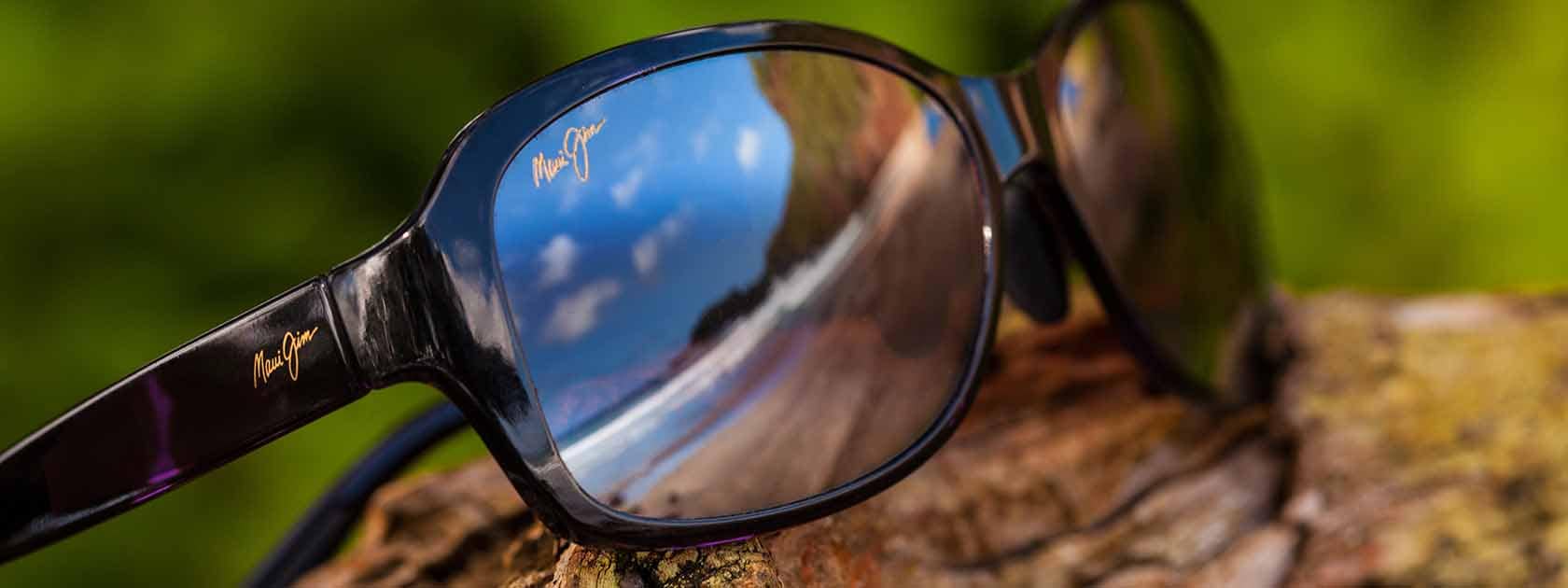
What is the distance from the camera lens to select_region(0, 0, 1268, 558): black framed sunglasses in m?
0.37

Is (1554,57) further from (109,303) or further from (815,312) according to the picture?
(109,303)

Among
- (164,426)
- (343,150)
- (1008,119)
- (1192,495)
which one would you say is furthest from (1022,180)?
(343,150)

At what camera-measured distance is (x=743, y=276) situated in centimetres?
48

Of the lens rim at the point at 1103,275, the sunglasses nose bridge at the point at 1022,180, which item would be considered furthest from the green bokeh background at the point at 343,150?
the sunglasses nose bridge at the point at 1022,180

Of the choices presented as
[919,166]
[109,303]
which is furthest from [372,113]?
[919,166]

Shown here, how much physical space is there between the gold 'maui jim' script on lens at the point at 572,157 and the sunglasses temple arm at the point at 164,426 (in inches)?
3.5

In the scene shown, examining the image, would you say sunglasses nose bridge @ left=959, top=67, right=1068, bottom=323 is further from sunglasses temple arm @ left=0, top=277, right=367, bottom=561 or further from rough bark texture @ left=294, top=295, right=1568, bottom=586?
sunglasses temple arm @ left=0, top=277, right=367, bottom=561

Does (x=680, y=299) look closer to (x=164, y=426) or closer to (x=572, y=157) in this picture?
(x=572, y=157)

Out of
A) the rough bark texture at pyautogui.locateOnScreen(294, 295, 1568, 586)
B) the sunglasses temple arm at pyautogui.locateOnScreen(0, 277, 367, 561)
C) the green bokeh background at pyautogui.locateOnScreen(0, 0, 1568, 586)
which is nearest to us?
the sunglasses temple arm at pyautogui.locateOnScreen(0, 277, 367, 561)

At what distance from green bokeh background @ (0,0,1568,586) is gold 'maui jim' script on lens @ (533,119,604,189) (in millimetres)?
447

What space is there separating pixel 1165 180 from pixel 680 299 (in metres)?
0.40

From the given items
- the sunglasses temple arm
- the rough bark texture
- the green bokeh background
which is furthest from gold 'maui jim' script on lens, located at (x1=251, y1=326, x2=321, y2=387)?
the green bokeh background

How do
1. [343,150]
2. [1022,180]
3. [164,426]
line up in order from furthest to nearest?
[343,150]
[1022,180]
[164,426]

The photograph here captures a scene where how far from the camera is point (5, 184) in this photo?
0.77 m
